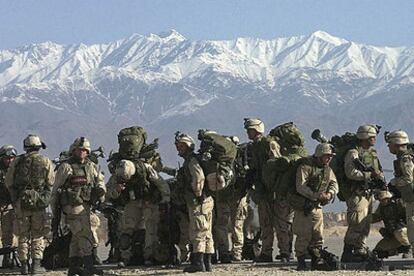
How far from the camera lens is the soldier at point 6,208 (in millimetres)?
18375

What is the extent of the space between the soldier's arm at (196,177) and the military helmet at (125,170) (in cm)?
157

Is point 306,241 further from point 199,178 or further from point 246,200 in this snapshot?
point 246,200

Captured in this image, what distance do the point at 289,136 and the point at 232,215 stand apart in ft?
6.54

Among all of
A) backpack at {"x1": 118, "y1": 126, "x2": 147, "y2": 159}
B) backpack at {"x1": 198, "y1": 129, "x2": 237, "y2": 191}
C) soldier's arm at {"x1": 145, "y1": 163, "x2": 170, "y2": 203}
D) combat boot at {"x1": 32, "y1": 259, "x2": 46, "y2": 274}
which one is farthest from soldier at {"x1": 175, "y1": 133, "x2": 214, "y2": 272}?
combat boot at {"x1": 32, "y1": 259, "x2": 46, "y2": 274}

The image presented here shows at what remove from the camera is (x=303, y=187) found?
606 inches

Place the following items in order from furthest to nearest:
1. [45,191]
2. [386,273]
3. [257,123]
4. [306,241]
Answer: [257,123] < [45,191] < [306,241] < [386,273]

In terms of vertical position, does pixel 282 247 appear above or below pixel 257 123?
below

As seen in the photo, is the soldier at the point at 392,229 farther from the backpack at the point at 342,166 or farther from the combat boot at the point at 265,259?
the combat boot at the point at 265,259

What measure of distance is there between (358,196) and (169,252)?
323 cm

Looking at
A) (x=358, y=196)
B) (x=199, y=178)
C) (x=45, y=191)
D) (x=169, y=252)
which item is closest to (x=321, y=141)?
(x=358, y=196)

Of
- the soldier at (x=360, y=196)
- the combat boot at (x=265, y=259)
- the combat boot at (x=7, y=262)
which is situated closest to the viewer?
the soldier at (x=360, y=196)

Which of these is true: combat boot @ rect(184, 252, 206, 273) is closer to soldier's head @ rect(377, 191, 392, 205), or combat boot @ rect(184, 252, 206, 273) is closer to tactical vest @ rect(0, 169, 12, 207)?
soldier's head @ rect(377, 191, 392, 205)

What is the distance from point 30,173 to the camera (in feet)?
53.9

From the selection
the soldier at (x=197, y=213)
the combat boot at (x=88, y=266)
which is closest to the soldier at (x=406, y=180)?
the soldier at (x=197, y=213)
